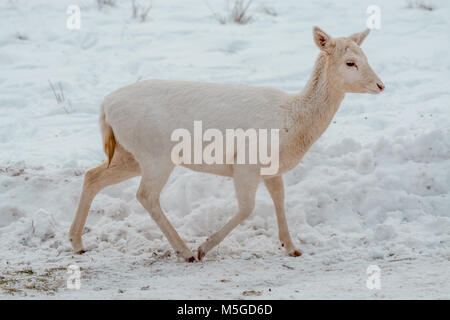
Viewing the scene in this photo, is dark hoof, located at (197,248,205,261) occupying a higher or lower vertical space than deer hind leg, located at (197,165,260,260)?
lower

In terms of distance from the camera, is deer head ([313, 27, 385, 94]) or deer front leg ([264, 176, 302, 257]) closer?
deer head ([313, 27, 385, 94])

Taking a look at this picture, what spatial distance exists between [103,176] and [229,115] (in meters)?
1.25

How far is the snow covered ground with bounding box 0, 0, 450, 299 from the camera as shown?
14.4 ft

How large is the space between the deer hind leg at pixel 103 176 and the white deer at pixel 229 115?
0.20 metres

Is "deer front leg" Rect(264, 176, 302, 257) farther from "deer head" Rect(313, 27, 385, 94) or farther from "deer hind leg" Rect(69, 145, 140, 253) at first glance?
"deer hind leg" Rect(69, 145, 140, 253)

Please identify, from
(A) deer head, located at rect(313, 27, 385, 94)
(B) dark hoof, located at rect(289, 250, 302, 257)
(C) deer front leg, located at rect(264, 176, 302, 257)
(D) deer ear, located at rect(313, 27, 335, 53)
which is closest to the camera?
(A) deer head, located at rect(313, 27, 385, 94)

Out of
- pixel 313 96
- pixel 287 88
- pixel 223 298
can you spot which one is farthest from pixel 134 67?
pixel 223 298

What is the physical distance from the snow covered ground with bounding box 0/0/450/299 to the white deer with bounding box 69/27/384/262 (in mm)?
528

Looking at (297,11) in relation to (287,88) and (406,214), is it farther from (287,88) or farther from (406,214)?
(406,214)

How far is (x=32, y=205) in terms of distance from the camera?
5898mm

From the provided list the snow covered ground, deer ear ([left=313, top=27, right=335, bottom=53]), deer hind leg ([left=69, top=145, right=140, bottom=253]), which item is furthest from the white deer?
the snow covered ground

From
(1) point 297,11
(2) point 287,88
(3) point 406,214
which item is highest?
(1) point 297,11

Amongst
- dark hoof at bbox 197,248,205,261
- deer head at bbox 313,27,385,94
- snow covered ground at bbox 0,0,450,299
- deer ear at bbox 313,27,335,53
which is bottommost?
dark hoof at bbox 197,248,205,261
